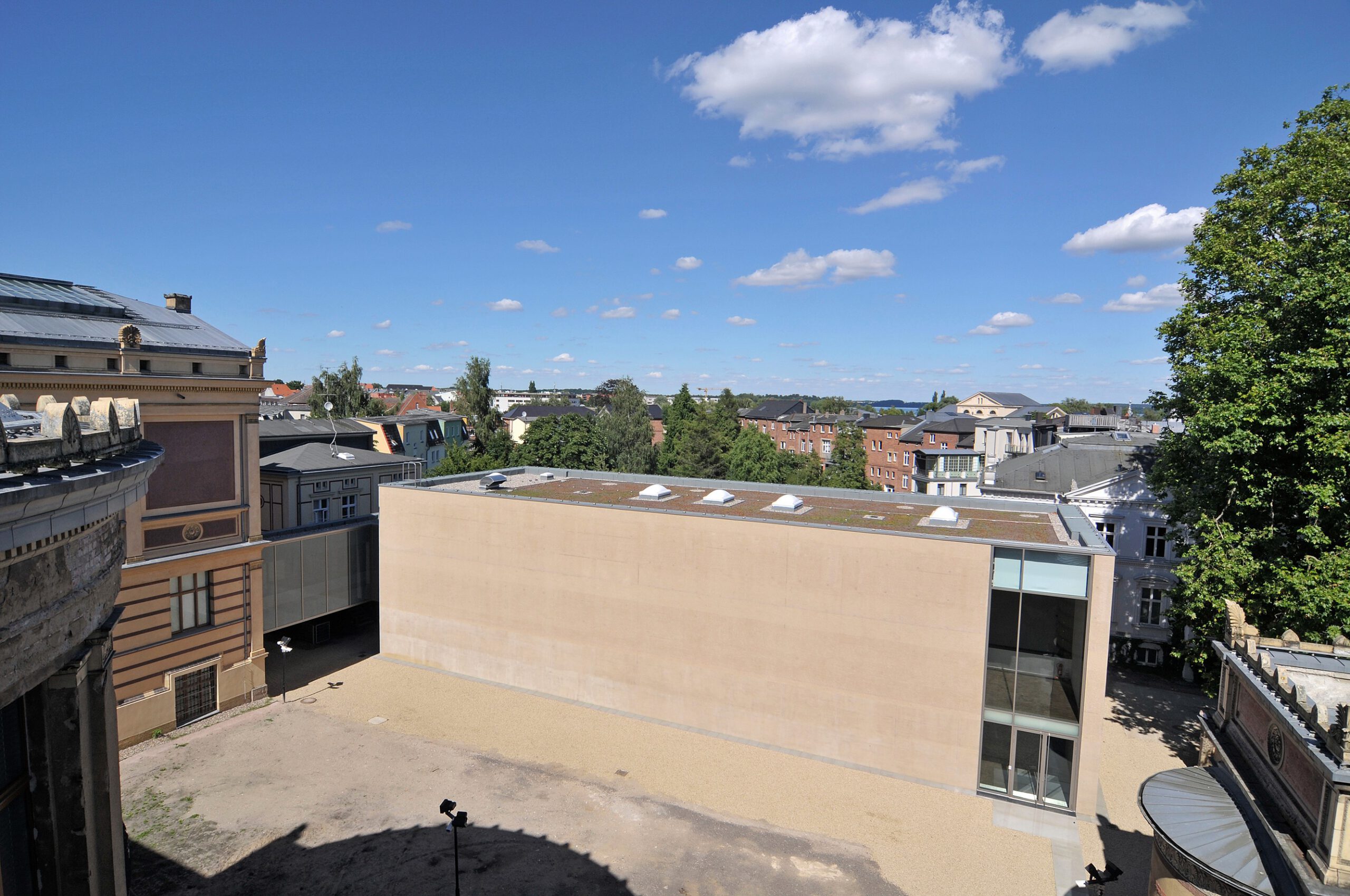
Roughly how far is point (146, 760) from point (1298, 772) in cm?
2827

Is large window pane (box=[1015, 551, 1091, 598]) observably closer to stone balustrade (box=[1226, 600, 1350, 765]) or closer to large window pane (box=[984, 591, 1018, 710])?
large window pane (box=[984, 591, 1018, 710])

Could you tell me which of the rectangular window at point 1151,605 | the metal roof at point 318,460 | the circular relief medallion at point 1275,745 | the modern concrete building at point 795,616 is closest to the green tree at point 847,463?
the rectangular window at point 1151,605

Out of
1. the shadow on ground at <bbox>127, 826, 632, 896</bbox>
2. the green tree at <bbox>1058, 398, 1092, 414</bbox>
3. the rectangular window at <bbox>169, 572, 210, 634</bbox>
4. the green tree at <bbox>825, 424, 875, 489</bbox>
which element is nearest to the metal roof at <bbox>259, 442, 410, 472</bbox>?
the rectangular window at <bbox>169, 572, 210, 634</bbox>

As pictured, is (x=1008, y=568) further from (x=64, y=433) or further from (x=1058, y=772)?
(x=64, y=433)

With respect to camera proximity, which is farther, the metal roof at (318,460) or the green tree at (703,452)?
the green tree at (703,452)

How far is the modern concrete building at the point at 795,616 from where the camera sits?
65.4 ft

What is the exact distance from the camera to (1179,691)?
97.7ft

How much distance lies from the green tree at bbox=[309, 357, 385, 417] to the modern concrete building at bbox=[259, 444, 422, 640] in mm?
35956

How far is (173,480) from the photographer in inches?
898

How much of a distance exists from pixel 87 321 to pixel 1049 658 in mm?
29653

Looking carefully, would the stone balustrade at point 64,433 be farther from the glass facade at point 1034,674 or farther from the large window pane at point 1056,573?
the large window pane at point 1056,573

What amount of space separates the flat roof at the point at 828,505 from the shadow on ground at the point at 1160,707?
8.07m

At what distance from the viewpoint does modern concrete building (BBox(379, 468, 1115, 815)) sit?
65.4 feet

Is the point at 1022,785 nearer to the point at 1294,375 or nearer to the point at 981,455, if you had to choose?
the point at 1294,375
